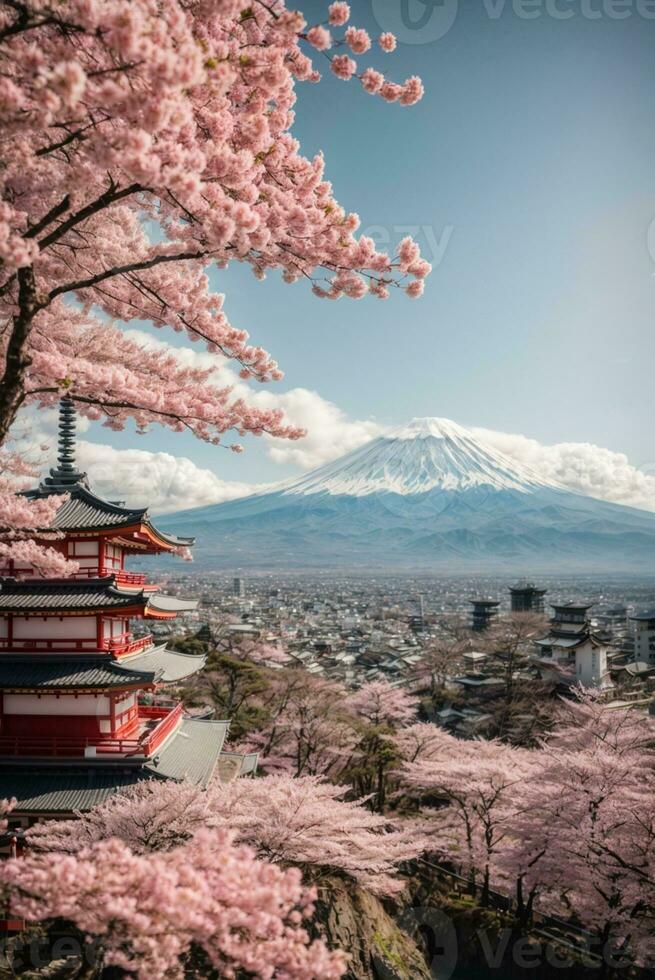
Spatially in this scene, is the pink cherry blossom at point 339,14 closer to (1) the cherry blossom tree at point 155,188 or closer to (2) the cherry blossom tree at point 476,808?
(1) the cherry blossom tree at point 155,188

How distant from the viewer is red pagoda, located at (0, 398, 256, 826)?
850 centimetres

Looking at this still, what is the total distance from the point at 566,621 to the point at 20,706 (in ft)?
96.3

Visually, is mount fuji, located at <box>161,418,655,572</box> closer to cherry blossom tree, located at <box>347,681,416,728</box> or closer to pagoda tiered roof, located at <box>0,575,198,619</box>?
cherry blossom tree, located at <box>347,681,416,728</box>

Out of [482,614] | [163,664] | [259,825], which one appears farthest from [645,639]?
[259,825]

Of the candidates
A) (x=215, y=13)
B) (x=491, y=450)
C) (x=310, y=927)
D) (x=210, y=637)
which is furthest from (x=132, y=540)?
(x=491, y=450)

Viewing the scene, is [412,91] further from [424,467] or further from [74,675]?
[424,467]

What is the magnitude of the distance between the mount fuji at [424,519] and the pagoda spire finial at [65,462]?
125m

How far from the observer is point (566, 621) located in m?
32.0

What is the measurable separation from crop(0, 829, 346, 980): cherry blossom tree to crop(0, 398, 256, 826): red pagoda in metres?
6.23

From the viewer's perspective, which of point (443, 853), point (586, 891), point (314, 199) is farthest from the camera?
Result: point (443, 853)

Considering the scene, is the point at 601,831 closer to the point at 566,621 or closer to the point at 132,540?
the point at 132,540

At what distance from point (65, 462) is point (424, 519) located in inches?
5991

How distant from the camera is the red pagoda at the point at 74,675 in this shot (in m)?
8.50

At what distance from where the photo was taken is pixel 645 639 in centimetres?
3675
